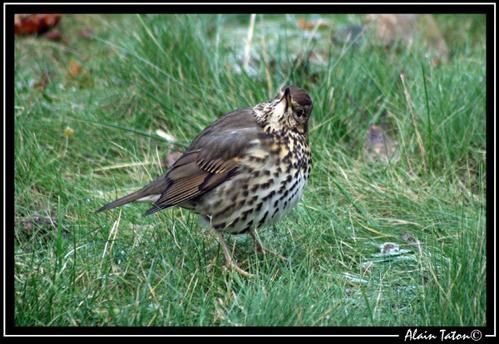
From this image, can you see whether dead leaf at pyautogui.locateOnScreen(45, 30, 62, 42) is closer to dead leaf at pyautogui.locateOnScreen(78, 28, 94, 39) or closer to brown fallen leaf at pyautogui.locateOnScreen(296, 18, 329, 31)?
dead leaf at pyautogui.locateOnScreen(78, 28, 94, 39)

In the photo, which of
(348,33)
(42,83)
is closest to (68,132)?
(42,83)

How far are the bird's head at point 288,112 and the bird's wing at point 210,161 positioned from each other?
76mm

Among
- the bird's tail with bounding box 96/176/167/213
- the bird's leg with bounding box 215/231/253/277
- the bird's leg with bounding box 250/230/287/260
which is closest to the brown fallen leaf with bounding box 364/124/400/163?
the bird's leg with bounding box 250/230/287/260

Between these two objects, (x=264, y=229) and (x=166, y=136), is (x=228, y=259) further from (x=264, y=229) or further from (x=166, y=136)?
(x=166, y=136)

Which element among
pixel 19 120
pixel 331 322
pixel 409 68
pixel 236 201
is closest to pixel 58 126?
pixel 19 120

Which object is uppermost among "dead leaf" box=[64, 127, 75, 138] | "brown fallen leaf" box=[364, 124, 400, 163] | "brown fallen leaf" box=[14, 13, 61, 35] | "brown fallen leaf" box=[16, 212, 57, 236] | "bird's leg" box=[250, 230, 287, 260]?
"brown fallen leaf" box=[14, 13, 61, 35]

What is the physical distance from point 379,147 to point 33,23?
141 inches

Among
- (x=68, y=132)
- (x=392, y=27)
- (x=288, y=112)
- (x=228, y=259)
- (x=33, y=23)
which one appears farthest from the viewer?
(x=33, y=23)

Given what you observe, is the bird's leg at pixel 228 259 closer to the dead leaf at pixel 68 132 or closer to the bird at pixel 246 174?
the bird at pixel 246 174

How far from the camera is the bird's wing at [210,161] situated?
5.18 meters

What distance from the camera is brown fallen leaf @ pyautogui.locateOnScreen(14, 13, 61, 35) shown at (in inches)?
330

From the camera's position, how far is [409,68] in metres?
7.03

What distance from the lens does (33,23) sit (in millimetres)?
8383

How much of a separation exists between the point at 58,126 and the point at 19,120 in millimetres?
302
